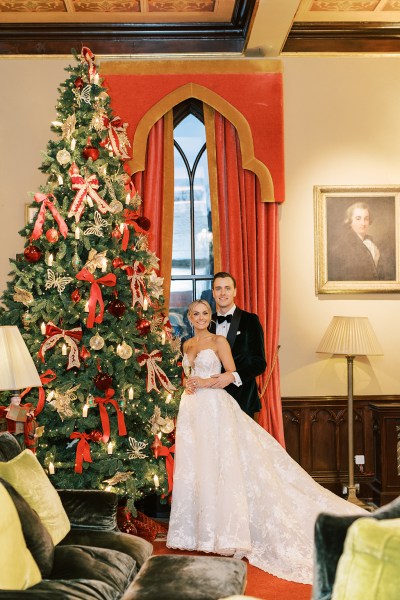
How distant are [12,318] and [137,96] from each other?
2.59 m

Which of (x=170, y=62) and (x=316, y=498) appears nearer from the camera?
(x=316, y=498)

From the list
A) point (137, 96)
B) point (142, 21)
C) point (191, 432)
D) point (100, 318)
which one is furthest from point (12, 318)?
point (142, 21)

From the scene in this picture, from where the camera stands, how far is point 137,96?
652cm

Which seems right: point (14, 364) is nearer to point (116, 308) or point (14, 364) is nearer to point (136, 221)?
point (116, 308)

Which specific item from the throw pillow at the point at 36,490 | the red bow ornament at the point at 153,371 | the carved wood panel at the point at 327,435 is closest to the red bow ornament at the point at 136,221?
the red bow ornament at the point at 153,371

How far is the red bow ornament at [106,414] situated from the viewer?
4996 mm

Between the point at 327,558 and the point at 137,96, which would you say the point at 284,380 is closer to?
the point at 137,96

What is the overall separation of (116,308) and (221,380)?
95cm

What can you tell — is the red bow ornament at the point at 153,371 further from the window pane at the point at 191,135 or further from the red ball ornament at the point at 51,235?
the window pane at the point at 191,135

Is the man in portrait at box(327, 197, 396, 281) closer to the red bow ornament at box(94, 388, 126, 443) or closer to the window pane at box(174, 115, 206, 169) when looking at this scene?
the window pane at box(174, 115, 206, 169)

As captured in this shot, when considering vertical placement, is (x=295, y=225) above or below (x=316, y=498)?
above

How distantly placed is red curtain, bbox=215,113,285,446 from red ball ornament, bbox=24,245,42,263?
78.3 inches

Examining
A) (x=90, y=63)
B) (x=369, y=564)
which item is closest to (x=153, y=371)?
(x=90, y=63)

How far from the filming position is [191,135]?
6777 mm
